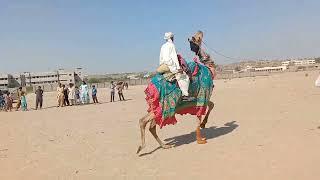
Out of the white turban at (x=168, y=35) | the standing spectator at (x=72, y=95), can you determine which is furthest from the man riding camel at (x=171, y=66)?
the standing spectator at (x=72, y=95)

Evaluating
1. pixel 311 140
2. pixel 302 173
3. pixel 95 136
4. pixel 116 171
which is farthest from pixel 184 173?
pixel 95 136

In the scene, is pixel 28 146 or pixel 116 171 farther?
pixel 28 146

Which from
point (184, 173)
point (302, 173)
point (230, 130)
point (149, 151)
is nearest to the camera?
point (302, 173)

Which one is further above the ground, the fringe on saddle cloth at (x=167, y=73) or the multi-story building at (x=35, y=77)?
the fringe on saddle cloth at (x=167, y=73)

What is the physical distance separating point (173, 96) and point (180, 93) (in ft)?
0.55

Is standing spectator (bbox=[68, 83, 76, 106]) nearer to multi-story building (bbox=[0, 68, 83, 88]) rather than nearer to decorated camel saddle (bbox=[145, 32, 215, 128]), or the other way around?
decorated camel saddle (bbox=[145, 32, 215, 128])

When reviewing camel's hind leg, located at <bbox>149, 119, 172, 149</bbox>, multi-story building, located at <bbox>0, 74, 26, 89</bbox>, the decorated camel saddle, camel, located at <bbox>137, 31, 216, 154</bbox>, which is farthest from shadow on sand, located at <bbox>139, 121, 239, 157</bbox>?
multi-story building, located at <bbox>0, 74, 26, 89</bbox>

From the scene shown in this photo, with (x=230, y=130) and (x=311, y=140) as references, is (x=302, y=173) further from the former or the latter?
(x=230, y=130)

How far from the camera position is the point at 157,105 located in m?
8.52

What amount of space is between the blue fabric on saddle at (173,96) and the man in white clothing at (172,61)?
0.13 metres

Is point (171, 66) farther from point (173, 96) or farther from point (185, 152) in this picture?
point (185, 152)

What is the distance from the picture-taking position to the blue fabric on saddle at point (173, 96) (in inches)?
335

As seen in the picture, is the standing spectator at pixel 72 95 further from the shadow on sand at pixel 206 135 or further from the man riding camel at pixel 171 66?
the man riding camel at pixel 171 66

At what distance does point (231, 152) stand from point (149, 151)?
1719 mm
